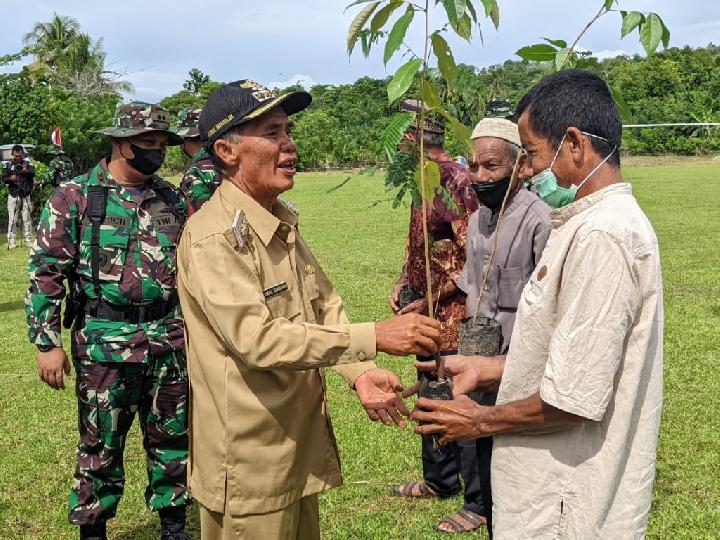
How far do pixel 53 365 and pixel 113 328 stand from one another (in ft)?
1.32

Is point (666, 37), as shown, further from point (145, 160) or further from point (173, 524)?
point (173, 524)

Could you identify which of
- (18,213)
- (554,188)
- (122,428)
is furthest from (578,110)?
(18,213)

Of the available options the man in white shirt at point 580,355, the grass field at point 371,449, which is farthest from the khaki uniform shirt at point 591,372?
the grass field at point 371,449

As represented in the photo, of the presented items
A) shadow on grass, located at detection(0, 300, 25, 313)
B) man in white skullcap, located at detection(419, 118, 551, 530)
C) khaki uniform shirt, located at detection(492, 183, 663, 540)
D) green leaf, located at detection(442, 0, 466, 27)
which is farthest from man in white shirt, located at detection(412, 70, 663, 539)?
shadow on grass, located at detection(0, 300, 25, 313)

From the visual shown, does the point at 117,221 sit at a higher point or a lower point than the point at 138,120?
lower

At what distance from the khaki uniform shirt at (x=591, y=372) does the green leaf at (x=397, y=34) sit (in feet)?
2.05

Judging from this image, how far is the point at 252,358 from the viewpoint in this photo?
233cm

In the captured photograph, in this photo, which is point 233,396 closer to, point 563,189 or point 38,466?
point 563,189

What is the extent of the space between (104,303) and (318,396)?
5.84ft

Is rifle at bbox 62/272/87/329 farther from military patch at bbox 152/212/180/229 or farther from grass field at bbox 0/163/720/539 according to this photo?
grass field at bbox 0/163/720/539

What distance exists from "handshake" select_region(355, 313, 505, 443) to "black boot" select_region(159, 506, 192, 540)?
75.9 inches

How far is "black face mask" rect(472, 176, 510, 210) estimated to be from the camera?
373cm

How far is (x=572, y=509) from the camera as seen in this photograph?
6.70 ft

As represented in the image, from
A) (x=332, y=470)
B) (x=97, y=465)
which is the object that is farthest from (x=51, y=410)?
(x=332, y=470)
